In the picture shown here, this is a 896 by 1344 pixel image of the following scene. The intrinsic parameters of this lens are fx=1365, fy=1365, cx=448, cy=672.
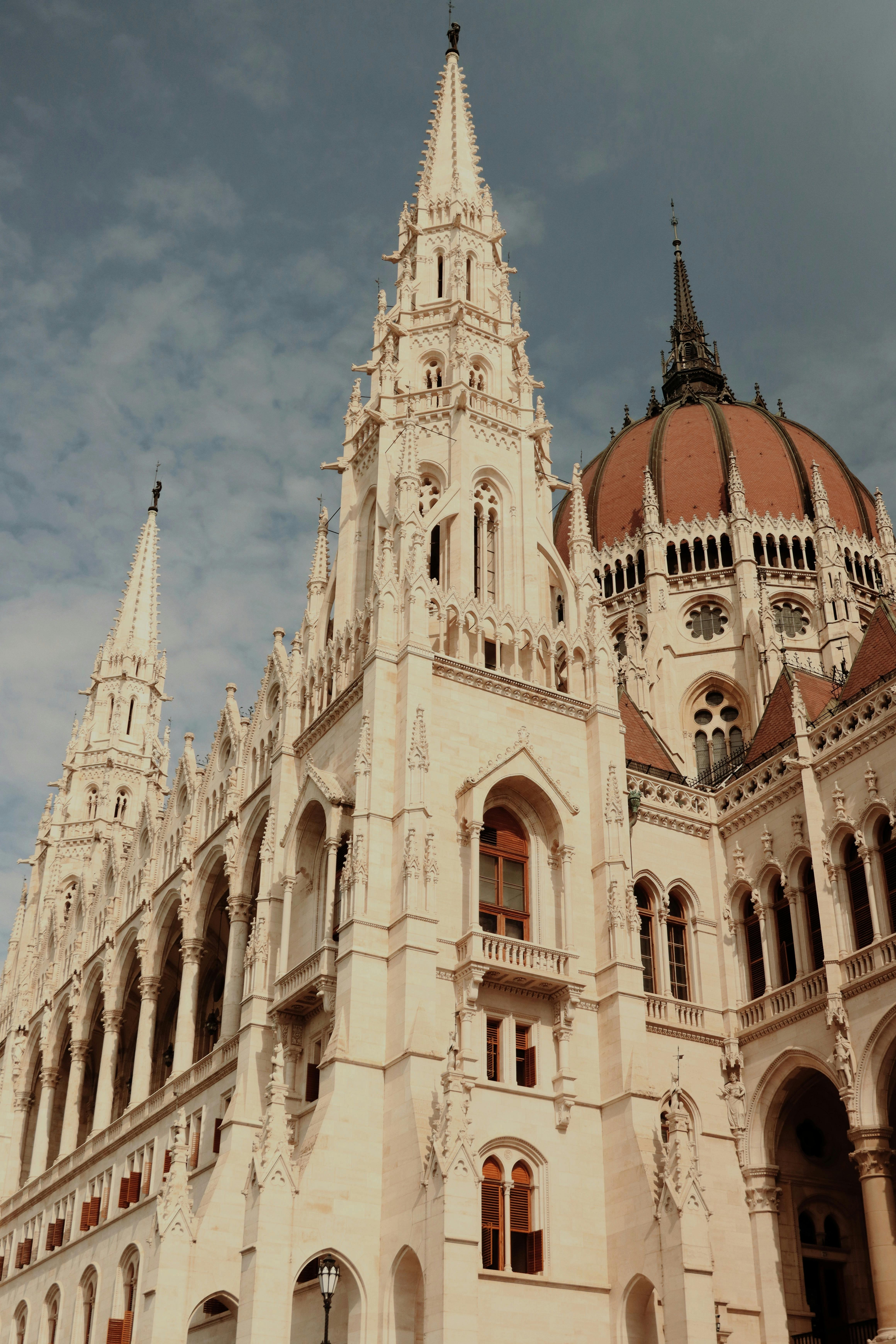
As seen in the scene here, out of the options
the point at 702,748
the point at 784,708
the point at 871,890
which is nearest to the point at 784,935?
the point at 871,890

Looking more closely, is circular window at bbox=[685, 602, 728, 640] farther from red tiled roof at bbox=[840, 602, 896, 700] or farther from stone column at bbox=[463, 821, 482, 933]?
stone column at bbox=[463, 821, 482, 933]

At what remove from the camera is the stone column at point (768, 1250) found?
2822 cm

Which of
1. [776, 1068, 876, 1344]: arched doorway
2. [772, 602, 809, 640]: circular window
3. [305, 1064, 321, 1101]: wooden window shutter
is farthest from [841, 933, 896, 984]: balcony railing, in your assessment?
[772, 602, 809, 640]: circular window

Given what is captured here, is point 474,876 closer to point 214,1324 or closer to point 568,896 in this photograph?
point 568,896

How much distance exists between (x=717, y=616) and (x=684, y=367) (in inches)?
811

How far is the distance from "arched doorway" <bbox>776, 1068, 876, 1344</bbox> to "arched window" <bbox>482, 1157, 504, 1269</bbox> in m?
6.83

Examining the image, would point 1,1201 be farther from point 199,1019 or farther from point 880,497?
point 880,497

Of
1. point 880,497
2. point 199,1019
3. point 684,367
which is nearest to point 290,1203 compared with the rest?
point 199,1019

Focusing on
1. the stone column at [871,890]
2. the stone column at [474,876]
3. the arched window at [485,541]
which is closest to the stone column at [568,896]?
the stone column at [474,876]

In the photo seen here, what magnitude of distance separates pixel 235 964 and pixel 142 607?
39740 mm

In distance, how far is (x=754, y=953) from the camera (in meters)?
32.4

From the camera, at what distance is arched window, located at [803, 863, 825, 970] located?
29969mm

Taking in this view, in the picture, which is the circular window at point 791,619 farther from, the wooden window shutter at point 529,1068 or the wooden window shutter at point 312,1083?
the wooden window shutter at point 312,1083

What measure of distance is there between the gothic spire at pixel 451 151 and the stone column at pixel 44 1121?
3332cm
